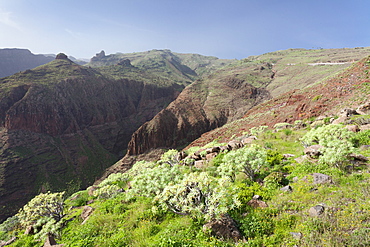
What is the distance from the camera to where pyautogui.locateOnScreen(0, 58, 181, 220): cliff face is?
52.2 metres

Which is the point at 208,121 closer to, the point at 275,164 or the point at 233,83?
the point at 233,83

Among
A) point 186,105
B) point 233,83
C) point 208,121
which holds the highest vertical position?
point 233,83

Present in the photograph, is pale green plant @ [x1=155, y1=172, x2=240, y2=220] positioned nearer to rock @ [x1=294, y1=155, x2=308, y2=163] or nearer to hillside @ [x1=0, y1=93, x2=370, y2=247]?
hillside @ [x1=0, y1=93, x2=370, y2=247]

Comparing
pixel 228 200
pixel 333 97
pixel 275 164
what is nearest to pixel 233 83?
pixel 333 97

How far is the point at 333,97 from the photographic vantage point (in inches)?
1086

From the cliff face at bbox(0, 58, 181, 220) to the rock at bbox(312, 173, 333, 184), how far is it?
63.6 m

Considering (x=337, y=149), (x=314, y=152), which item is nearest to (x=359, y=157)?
(x=337, y=149)

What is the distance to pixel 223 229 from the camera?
611 cm

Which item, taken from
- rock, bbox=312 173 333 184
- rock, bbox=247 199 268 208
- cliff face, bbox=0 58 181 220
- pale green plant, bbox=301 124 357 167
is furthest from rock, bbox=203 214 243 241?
cliff face, bbox=0 58 181 220

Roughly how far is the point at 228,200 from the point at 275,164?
6.58 meters

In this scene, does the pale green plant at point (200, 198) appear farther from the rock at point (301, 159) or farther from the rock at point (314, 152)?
the rock at point (314, 152)

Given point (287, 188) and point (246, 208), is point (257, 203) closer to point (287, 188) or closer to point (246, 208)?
point (246, 208)

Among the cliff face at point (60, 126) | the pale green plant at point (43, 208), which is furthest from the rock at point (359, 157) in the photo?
the cliff face at point (60, 126)

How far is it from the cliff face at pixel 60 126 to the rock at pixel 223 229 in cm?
6017
